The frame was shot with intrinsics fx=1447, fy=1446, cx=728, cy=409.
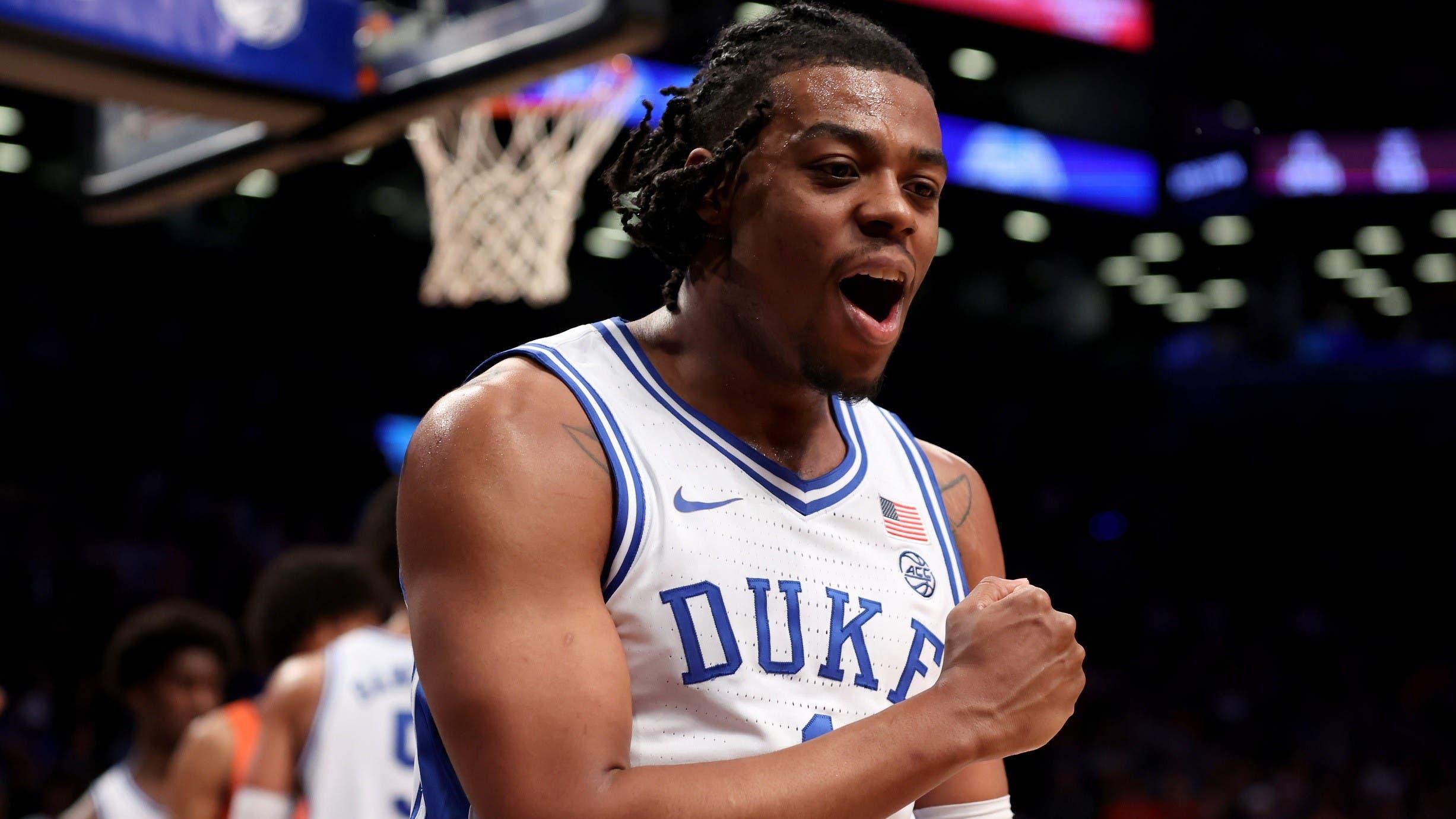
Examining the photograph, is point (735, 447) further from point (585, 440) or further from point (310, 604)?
point (310, 604)

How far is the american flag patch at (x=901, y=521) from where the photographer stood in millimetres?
1991

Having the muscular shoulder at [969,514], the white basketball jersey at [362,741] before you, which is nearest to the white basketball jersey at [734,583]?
the muscular shoulder at [969,514]

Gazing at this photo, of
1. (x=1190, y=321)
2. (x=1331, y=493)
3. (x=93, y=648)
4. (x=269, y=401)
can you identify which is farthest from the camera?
(x=1190, y=321)

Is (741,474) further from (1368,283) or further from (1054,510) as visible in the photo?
(1368,283)

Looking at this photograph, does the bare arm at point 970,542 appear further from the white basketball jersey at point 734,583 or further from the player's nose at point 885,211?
the player's nose at point 885,211

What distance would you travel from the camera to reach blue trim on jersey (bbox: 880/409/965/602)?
204cm

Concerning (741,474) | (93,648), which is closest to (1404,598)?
(93,648)

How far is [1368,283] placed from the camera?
59.4 ft

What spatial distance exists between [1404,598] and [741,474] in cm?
1388

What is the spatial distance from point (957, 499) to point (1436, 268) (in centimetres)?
1671

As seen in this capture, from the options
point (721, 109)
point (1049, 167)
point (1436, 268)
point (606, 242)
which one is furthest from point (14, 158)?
point (1436, 268)

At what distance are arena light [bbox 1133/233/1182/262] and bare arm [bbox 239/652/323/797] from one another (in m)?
15.4

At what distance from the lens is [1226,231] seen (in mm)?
14336

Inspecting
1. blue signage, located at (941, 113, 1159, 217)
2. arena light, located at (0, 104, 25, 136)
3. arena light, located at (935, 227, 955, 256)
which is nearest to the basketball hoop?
arena light, located at (0, 104, 25, 136)
